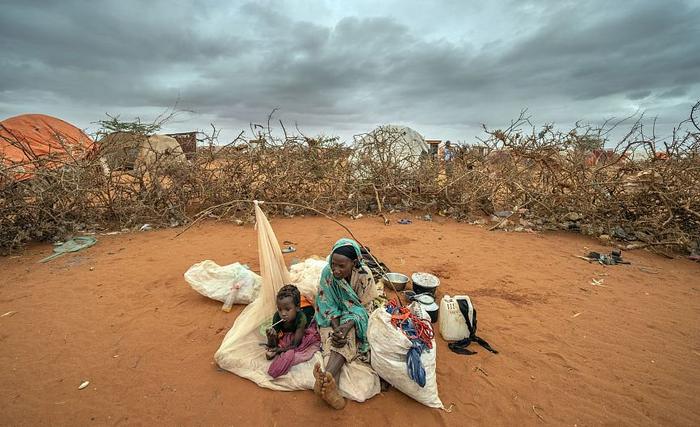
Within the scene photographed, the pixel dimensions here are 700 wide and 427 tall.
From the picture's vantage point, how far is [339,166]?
7234mm

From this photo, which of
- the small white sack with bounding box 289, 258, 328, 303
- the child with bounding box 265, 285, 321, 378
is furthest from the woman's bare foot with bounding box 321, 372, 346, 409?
the small white sack with bounding box 289, 258, 328, 303

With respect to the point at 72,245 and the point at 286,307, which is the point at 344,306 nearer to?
the point at 286,307

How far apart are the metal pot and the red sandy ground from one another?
469 millimetres

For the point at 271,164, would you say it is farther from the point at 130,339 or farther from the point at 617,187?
the point at 617,187

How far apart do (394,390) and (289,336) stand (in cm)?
87

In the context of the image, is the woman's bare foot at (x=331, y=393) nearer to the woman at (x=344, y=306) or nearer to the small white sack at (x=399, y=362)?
the woman at (x=344, y=306)

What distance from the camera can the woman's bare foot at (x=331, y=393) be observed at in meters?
1.82

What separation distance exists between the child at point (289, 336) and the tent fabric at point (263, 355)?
60 mm

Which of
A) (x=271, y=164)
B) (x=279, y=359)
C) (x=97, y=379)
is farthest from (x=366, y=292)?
(x=271, y=164)

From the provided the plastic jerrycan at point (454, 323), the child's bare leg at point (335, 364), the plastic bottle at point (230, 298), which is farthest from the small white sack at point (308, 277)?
the plastic jerrycan at point (454, 323)

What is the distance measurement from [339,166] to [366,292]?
510cm

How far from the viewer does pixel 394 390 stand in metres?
2.06

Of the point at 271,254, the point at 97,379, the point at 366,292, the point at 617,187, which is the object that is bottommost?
the point at 97,379

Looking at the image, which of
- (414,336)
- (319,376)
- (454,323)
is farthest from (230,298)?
(454,323)
